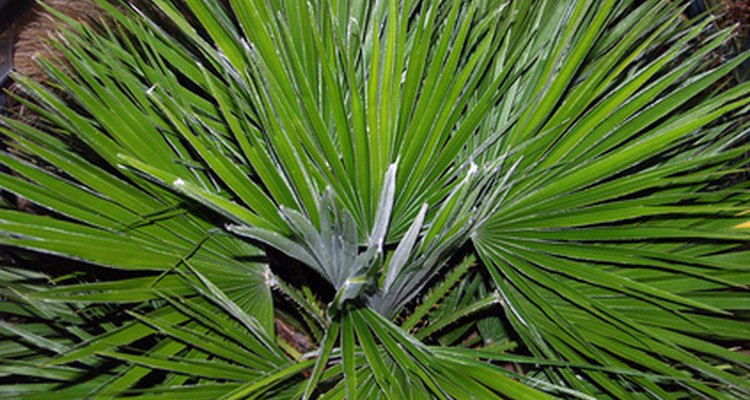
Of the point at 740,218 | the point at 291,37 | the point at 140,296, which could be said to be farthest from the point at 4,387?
the point at 740,218

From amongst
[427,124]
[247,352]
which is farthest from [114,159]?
[427,124]

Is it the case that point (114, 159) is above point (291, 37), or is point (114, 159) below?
below

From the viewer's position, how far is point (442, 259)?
0.85m

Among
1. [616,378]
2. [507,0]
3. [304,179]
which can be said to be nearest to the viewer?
[304,179]

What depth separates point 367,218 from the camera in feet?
2.68

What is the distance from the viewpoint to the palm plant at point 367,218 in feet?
2.40

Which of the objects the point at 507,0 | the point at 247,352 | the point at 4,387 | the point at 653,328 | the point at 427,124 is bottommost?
the point at 4,387

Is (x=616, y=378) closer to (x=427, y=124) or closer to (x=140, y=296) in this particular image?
(x=427, y=124)

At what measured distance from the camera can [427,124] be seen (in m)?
0.81

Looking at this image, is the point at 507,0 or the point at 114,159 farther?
the point at 507,0

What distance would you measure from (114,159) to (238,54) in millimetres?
215

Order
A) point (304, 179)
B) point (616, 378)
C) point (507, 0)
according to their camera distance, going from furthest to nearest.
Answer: point (507, 0)
point (616, 378)
point (304, 179)

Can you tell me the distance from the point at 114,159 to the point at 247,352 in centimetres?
31

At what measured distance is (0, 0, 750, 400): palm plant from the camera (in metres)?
0.73
